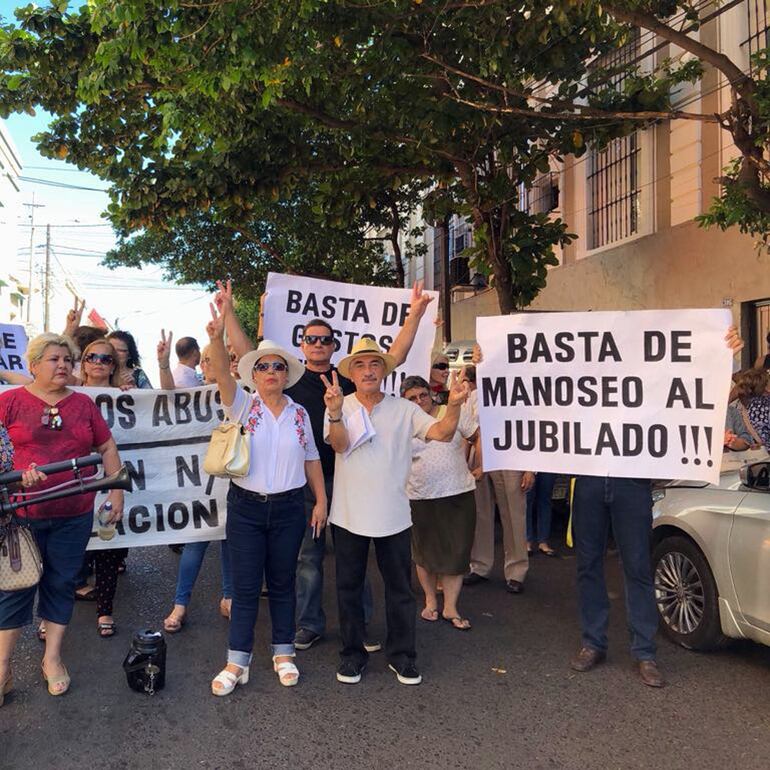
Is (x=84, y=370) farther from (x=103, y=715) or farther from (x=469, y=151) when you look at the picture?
(x=469, y=151)

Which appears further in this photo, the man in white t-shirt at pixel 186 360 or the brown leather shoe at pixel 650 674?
the man in white t-shirt at pixel 186 360

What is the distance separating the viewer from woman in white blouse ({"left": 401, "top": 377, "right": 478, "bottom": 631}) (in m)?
5.14

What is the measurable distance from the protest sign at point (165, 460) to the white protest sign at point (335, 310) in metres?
1.03

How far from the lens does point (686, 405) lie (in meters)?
4.23

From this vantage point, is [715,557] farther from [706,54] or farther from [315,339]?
[706,54]

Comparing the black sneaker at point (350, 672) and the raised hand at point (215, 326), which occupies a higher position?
the raised hand at point (215, 326)

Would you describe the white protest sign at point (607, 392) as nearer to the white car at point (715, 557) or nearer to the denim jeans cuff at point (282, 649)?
the white car at point (715, 557)

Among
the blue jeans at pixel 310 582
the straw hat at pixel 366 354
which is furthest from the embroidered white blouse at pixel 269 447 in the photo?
the blue jeans at pixel 310 582

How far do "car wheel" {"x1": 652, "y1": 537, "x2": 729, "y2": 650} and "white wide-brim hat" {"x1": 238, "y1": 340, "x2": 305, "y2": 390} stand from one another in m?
2.66

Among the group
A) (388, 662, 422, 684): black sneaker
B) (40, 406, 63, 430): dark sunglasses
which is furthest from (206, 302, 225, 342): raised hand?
(388, 662, 422, 684): black sneaker

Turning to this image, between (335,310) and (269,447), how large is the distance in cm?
236

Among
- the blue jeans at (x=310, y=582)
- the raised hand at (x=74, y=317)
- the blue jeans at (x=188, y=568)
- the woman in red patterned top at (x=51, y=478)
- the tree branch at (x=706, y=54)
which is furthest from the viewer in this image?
the tree branch at (x=706, y=54)

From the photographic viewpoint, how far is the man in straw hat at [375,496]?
4082mm

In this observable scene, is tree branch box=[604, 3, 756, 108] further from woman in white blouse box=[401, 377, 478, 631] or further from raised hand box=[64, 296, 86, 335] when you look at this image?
raised hand box=[64, 296, 86, 335]
